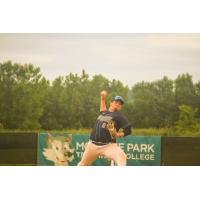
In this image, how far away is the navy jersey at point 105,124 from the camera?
655 cm

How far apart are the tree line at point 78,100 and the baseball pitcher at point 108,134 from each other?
0.37ft

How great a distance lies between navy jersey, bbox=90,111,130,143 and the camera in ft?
21.5

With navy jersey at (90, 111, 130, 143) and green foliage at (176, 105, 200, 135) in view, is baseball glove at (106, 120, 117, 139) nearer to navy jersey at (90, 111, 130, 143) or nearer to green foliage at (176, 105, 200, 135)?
navy jersey at (90, 111, 130, 143)

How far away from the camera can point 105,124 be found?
6.59 m

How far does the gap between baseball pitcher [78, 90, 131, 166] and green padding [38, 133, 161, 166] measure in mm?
93

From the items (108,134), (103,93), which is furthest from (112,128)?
(103,93)

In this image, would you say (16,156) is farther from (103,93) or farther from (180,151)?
(180,151)

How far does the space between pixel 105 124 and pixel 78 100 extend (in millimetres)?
660

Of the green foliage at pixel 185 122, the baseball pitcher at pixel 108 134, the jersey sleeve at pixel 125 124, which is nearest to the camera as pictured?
the baseball pitcher at pixel 108 134

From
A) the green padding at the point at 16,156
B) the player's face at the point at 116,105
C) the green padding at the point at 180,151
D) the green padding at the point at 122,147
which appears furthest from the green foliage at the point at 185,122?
the green padding at the point at 16,156

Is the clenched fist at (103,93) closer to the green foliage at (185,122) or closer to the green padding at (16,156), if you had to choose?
the green foliage at (185,122)

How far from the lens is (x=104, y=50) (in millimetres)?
6660

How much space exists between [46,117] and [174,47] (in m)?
2.52
